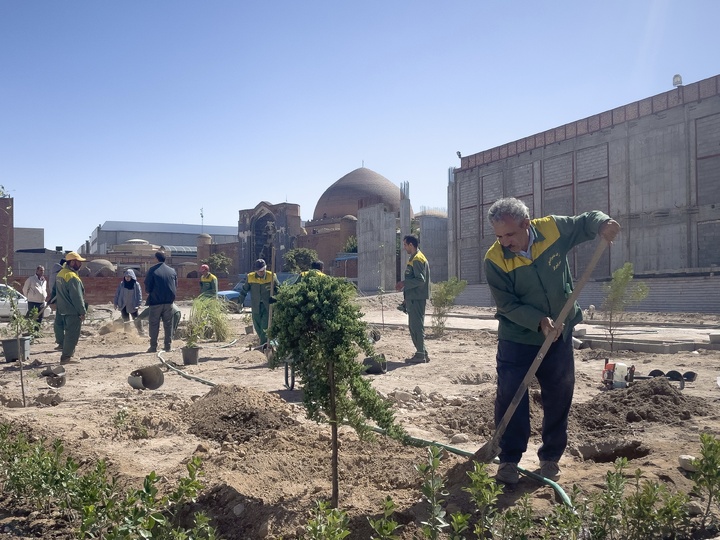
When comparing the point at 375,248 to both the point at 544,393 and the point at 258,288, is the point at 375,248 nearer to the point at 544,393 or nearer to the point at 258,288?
the point at 258,288

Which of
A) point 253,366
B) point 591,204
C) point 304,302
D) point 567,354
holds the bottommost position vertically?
point 253,366

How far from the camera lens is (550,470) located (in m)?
3.62

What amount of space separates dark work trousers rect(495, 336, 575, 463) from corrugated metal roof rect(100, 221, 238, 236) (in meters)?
82.6

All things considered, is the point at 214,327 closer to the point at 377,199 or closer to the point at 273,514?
the point at 273,514

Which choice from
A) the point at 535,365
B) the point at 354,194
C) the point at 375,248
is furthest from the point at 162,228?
the point at 535,365

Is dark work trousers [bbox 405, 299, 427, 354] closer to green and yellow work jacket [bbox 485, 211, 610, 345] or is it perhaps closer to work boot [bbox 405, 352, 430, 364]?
work boot [bbox 405, 352, 430, 364]

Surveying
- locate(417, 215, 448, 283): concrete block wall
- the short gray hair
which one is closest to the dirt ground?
the short gray hair

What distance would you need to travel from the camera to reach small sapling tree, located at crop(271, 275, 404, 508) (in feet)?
10.6

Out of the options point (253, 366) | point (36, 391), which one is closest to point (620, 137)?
point (253, 366)

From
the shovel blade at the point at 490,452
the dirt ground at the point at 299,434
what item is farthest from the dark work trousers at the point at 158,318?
the shovel blade at the point at 490,452

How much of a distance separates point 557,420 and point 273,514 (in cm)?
178

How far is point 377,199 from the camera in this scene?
60688 mm

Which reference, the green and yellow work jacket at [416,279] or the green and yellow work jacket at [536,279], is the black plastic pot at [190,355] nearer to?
the green and yellow work jacket at [416,279]

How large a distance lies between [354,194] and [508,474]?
6067 cm
